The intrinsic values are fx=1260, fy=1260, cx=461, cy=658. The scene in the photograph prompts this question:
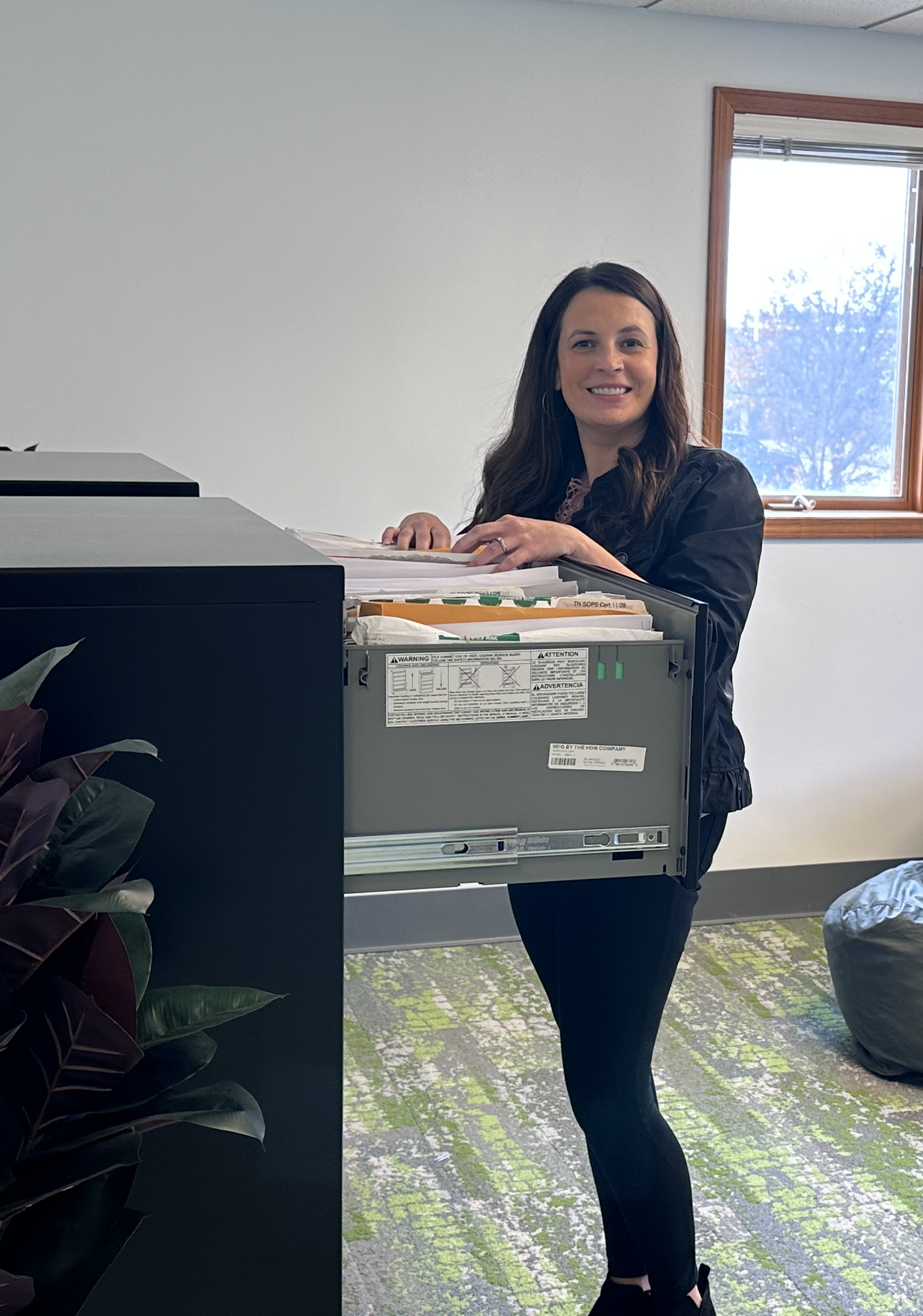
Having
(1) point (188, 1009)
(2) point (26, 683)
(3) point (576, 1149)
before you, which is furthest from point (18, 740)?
(3) point (576, 1149)

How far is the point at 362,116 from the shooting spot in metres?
3.00

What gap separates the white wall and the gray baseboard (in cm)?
99

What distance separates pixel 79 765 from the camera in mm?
503

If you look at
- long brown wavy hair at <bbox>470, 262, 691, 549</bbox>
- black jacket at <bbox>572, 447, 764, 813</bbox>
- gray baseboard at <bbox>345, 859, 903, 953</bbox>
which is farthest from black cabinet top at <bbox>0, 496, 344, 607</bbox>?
gray baseboard at <bbox>345, 859, 903, 953</bbox>

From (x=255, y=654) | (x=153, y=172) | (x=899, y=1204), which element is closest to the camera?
(x=255, y=654)

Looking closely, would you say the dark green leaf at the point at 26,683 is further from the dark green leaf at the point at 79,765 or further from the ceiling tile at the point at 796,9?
the ceiling tile at the point at 796,9

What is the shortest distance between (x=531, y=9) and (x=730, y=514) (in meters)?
2.13

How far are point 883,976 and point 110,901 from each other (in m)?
2.49

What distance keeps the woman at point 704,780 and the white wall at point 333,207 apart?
151 cm

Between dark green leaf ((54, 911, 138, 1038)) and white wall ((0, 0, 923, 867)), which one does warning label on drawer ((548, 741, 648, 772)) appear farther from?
white wall ((0, 0, 923, 867))

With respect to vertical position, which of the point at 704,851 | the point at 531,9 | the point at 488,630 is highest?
the point at 531,9

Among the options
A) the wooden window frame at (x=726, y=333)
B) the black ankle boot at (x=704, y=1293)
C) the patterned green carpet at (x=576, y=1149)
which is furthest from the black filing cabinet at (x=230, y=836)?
the wooden window frame at (x=726, y=333)

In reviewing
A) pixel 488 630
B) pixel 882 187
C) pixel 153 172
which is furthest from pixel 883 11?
pixel 488 630

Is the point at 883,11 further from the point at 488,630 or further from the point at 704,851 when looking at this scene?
the point at 488,630
